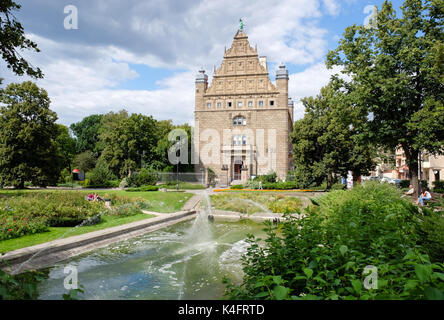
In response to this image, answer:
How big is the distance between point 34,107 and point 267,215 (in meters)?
24.2

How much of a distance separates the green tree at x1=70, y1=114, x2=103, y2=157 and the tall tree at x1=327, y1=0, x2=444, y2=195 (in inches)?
2123

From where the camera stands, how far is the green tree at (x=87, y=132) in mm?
60688

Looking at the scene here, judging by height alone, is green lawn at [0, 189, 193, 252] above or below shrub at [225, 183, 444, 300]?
below

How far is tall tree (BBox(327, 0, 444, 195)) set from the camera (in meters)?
17.1

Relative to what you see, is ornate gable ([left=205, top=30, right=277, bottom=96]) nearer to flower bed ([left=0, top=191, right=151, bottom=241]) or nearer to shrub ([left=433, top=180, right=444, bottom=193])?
shrub ([left=433, top=180, right=444, bottom=193])

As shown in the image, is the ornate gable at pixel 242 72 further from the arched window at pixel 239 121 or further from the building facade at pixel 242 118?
the arched window at pixel 239 121

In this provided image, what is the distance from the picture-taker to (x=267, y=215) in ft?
57.0

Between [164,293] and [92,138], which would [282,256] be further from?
[92,138]

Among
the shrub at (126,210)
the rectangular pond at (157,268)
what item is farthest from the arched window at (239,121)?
the rectangular pond at (157,268)

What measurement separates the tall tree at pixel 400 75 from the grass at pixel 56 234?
674 inches

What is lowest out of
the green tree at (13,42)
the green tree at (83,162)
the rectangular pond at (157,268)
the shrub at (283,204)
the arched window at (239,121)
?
the rectangular pond at (157,268)

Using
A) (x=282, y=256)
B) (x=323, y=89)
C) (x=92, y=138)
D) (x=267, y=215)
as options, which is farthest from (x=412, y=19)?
(x=92, y=138)

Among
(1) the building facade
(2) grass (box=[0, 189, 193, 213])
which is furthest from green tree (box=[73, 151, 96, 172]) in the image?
(2) grass (box=[0, 189, 193, 213])

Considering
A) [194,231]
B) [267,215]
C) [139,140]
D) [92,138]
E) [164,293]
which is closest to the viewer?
[164,293]
